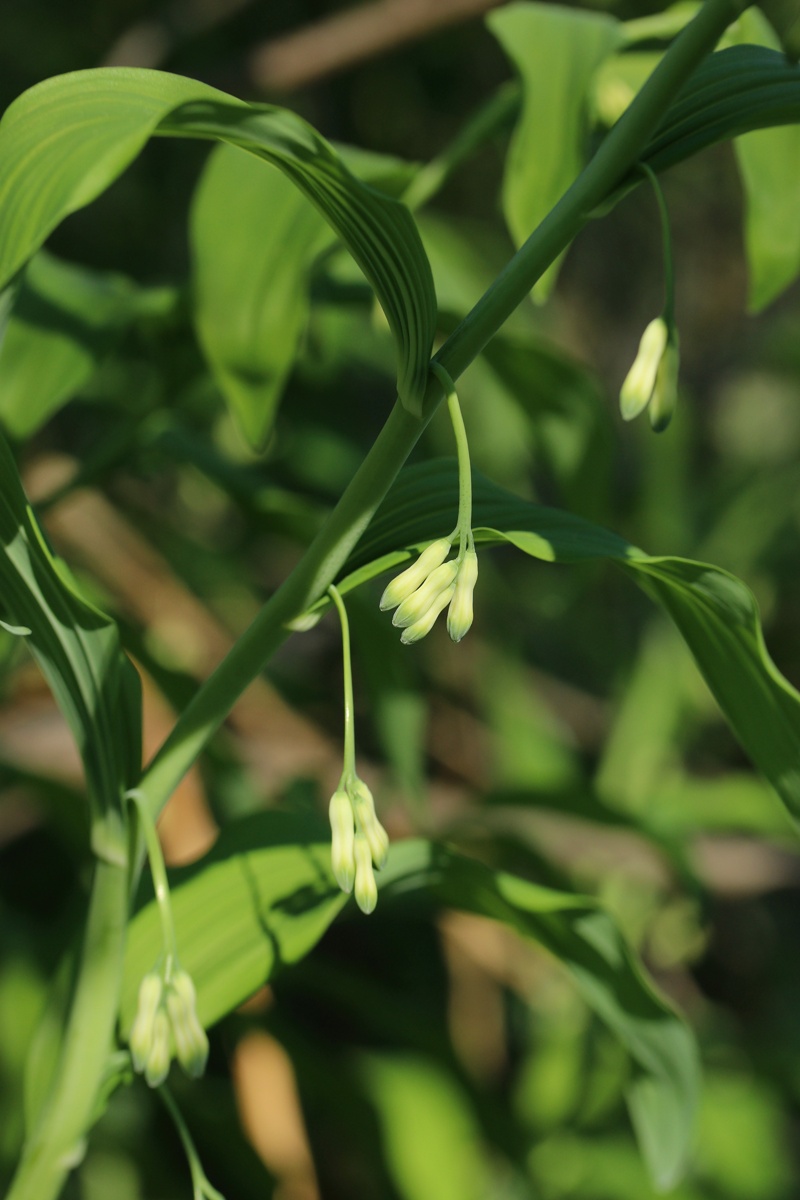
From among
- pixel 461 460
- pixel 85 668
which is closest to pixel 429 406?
pixel 461 460

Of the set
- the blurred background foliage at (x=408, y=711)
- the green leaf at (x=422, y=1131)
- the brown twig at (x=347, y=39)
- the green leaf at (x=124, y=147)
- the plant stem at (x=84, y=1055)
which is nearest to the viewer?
the green leaf at (x=124, y=147)

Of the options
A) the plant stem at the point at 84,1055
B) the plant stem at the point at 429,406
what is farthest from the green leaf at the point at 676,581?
the plant stem at the point at 84,1055

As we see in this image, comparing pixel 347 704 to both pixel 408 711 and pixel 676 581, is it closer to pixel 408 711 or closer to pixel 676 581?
pixel 676 581

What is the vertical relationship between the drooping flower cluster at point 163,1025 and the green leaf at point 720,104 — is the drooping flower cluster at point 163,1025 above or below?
below

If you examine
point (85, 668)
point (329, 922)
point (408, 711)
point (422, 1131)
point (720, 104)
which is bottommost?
point (422, 1131)

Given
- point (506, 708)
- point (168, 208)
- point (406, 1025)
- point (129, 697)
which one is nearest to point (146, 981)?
point (129, 697)

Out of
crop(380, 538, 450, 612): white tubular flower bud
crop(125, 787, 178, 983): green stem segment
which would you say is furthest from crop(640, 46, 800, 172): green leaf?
crop(125, 787, 178, 983): green stem segment

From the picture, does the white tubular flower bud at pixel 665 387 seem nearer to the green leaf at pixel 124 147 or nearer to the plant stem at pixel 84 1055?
the green leaf at pixel 124 147

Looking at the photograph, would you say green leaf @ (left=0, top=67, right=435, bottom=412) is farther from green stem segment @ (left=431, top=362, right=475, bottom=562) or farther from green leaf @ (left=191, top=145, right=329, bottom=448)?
green leaf @ (left=191, top=145, right=329, bottom=448)
